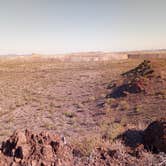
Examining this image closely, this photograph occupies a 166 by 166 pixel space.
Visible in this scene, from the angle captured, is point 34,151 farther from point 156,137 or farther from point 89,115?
point 89,115

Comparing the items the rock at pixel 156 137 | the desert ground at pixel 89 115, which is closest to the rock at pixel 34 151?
the desert ground at pixel 89 115

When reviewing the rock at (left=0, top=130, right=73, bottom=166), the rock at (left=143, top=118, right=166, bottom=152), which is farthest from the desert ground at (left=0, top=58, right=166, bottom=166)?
the rock at (left=0, top=130, right=73, bottom=166)

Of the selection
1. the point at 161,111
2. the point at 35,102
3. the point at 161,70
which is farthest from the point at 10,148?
the point at 161,70

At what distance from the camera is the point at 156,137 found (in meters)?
6.31

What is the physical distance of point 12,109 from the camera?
52.3 ft

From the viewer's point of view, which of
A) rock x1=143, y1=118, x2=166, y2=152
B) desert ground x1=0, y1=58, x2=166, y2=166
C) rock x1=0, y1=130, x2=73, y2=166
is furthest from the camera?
desert ground x1=0, y1=58, x2=166, y2=166

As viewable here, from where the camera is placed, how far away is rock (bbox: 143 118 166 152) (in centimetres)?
606

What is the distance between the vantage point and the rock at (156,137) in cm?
606

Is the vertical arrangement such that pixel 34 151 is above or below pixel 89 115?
above

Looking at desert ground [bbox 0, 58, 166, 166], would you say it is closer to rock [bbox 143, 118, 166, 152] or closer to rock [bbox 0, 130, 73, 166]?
rock [bbox 143, 118, 166, 152]

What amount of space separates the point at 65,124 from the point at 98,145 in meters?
5.48

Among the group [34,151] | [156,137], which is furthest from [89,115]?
[34,151]

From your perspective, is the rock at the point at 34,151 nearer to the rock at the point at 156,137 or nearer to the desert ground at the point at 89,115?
the desert ground at the point at 89,115

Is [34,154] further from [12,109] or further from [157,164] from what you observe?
[12,109]
